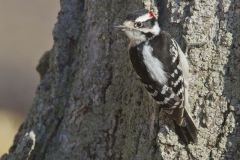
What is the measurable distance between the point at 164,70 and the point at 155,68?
0.08 meters

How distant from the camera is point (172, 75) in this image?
568 cm

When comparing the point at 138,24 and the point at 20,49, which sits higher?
the point at 138,24

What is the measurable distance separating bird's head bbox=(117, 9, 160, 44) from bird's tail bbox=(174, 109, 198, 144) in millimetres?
683

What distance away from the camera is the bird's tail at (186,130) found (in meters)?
5.48

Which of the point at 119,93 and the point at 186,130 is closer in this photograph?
the point at 186,130

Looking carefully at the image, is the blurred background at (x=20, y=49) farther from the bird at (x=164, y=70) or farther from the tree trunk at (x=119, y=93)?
the bird at (x=164, y=70)

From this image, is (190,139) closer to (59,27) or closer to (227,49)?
(227,49)

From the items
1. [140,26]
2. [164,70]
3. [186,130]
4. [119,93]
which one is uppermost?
[140,26]

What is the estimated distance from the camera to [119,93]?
5.92 m

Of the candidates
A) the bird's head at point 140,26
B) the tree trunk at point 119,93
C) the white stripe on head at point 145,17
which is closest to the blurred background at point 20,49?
the tree trunk at point 119,93

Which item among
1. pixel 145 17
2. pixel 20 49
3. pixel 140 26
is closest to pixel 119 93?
pixel 140 26

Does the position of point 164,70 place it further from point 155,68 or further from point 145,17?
point 145,17

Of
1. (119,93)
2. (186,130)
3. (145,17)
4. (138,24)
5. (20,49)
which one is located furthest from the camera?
(20,49)

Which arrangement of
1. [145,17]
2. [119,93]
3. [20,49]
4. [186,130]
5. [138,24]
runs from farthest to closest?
[20,49], [119,93], [138,24], [145,17], [186,130]
